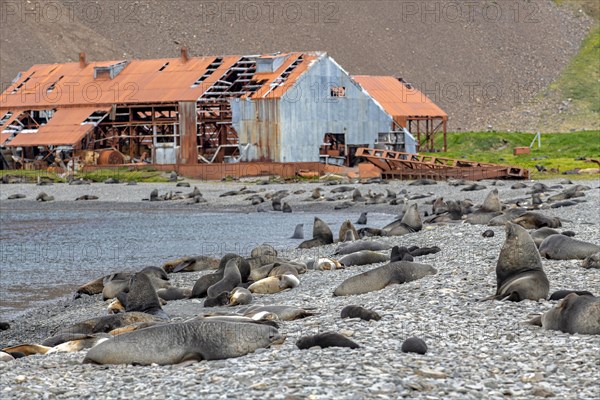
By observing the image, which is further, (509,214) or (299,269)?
(509,214)

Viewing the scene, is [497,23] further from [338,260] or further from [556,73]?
[338,260]

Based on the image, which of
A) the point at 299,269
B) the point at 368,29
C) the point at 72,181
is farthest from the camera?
the point at 368,29

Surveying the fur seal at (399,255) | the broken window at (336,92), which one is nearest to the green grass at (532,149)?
the broken window at (336,92)

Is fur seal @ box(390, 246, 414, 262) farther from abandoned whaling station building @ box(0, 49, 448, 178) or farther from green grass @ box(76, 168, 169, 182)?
green grass @ box(76, 168, 169, 182)

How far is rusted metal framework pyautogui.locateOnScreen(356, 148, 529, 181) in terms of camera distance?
43.2 m

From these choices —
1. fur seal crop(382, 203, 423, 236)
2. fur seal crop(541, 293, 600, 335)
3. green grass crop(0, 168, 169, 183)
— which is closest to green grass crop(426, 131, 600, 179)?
green grass crop(0, 168, 169, 183)

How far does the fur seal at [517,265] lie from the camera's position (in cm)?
1116

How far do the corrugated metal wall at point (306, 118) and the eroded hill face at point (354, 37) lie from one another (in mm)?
37431

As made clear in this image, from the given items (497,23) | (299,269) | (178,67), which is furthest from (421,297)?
(497,23)

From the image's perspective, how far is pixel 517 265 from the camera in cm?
1155

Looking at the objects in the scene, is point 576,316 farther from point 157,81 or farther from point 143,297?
point 157,81

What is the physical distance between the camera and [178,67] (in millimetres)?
56469

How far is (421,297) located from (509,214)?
10.2m

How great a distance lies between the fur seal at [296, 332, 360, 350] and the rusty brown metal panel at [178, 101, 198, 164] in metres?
42.9
